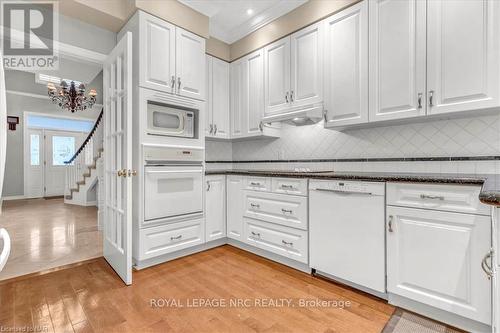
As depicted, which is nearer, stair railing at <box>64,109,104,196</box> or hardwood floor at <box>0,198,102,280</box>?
hardwood floor at <box>0,198,102,280</box>

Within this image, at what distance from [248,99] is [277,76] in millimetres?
517

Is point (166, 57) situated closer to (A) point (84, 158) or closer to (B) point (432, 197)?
(B) point (432, 197)

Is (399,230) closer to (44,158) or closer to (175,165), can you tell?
(175,165)

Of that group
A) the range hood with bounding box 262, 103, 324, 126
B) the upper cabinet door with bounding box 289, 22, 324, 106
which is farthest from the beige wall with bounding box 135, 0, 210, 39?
the range hood with bounding box 262, 103, 324, 126

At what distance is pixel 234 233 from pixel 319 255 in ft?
3.83

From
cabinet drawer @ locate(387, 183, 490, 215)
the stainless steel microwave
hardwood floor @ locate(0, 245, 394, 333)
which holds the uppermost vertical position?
the stainless steel microwave

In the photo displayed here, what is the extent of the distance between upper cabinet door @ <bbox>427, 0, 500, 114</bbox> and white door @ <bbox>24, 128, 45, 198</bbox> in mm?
8821

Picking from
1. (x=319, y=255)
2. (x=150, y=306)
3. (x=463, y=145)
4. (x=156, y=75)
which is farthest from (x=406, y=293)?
(x=156, y=75)

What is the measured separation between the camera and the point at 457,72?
1.80m

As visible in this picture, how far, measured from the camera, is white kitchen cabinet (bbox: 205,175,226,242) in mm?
2988

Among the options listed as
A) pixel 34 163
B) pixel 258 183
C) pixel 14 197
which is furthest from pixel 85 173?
pixel 258 183

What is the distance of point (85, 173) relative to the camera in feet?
20.6

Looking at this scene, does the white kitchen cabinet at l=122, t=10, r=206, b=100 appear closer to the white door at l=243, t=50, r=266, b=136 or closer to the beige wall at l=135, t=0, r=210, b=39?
the beige wall at l=135, t=0, r=210, b=39

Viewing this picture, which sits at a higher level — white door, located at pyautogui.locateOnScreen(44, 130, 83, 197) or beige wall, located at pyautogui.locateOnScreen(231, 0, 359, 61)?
beige wall, located at pyautogui.locateOnScreen(231, 0, 359, 61)
